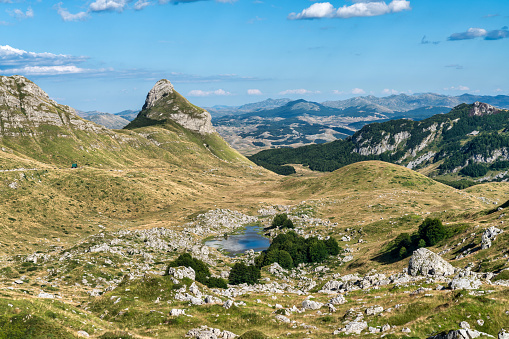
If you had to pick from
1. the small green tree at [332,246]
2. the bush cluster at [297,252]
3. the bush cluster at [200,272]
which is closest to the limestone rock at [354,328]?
the bush cluster at [200,272]

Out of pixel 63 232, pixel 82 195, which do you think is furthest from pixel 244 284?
pixel 82 195

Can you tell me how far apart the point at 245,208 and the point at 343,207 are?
49450mm

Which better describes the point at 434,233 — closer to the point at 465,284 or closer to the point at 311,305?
the point at 465,284

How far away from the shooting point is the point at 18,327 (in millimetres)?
33250

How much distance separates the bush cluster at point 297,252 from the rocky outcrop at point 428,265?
1580 inches

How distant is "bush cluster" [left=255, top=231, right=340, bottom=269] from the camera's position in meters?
98.8

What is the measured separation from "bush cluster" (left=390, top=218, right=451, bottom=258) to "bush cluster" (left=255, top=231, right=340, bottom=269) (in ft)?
71.3

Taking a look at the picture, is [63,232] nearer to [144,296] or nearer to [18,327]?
[144,296]

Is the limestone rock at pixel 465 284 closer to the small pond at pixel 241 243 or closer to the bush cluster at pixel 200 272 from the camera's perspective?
the bush cluster at pixel 200 272

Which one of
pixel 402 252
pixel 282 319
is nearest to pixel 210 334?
pixel 282 319

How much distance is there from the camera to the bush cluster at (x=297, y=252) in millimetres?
98812

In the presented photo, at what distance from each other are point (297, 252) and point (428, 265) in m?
48.6

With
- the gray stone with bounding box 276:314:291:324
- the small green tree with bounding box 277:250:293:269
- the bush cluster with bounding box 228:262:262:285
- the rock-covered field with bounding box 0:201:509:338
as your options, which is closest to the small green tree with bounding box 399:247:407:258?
the rock-covered field with bounding box 0:201:509:338

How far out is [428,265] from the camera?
5928 centimetres
